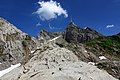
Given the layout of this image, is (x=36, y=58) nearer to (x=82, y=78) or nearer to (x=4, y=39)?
(x=82, y=78)

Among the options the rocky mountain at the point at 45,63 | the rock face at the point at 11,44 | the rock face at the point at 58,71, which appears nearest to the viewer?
the rock face at the point at 58,71

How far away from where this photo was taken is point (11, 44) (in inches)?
2397

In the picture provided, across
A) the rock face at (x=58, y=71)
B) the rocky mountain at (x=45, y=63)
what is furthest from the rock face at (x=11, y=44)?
the rock face at (x=58, y=71)

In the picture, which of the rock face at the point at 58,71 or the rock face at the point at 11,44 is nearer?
the rock face at the point at 58,71

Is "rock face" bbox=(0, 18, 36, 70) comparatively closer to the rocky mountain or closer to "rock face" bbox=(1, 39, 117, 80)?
the rocky mountain

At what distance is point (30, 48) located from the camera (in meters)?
64.7

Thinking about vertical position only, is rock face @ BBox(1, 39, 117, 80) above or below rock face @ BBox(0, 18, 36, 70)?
below

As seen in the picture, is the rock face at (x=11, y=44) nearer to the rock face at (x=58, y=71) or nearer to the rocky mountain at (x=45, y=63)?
the rocky mountain at (x=45, y=63)

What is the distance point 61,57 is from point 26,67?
15.4ft

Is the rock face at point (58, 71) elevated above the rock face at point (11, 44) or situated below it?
below

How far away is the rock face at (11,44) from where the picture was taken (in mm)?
58438

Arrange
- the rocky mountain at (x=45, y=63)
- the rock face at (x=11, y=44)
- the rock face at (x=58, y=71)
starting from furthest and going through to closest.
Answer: the rock face at (x=11, y=44), the rocky mountain at (x=45, y=63), the rock face at (x=58, y=71)

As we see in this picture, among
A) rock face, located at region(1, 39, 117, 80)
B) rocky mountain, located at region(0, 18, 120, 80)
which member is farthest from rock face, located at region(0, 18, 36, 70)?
rock face, located at region(1, 39, 117, 80)

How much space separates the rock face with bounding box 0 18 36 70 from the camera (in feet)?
192
